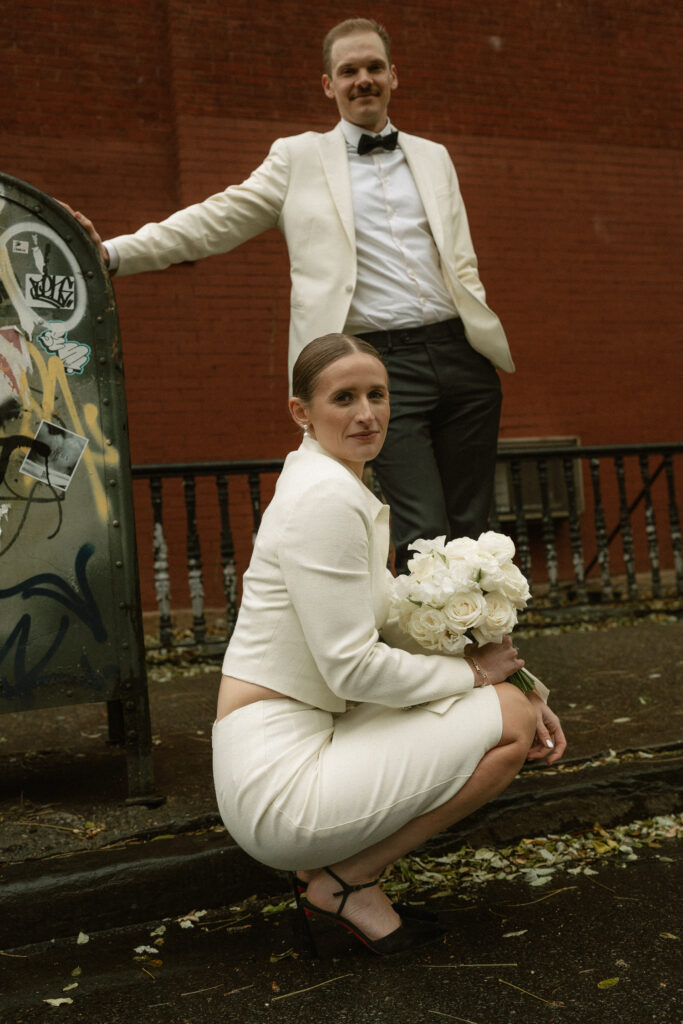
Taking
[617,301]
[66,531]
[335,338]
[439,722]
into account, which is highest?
[617,301]

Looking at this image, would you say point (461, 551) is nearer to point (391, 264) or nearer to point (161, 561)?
point (391, 264)

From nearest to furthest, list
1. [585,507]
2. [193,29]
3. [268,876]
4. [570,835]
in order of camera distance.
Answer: [268,876] < [570,835] < [193,29] < [585,507]

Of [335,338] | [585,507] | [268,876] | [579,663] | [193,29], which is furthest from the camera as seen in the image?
[585,507]

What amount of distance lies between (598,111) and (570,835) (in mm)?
8291

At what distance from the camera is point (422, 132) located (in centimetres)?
893

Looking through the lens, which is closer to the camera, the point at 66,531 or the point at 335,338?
the point at 335,338

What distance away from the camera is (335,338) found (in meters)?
2.48

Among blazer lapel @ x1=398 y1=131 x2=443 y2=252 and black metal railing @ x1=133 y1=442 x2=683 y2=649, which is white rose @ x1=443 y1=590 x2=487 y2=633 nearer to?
blazer lapel @ x1=398 y1=131 x2=443 y2=252

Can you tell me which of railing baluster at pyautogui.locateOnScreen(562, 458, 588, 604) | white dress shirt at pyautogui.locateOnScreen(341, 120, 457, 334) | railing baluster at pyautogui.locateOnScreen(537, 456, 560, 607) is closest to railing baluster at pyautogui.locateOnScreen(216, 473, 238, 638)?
railing baluster at pyautogui.locateOnScreen(537, 456, 560, 607)

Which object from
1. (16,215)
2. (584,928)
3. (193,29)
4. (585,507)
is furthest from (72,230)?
(585,507)

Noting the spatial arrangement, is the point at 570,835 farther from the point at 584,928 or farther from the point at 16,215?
the point at 16,215

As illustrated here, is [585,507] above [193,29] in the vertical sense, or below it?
below

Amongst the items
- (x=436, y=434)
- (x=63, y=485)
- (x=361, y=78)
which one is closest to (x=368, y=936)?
(x=63, y=485)

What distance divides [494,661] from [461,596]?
0.73ft
